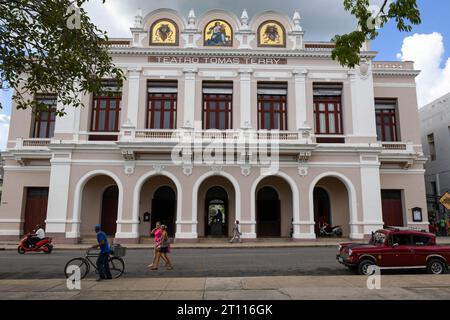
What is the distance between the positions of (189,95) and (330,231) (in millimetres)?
12486

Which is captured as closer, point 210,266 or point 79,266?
point 79,266

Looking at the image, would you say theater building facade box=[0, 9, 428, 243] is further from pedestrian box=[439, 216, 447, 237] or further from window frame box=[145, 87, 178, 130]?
pedestrian box=[439, 216, 447, 237]

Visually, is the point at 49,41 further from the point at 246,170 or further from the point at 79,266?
the point at 246,170

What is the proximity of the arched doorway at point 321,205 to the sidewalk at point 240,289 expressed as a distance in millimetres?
14287

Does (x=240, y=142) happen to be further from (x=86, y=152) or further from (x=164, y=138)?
(x=86, y=152)

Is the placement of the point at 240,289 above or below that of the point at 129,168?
below

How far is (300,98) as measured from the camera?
23.5 m

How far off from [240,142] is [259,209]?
16.6ft

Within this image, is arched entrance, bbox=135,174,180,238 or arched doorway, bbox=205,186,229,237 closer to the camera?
arched entrance, bbox=135,174,180,238

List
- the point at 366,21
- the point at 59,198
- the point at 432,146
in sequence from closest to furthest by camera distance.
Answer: the point at 366,21 < the point at 59,198 < the point at 432,146

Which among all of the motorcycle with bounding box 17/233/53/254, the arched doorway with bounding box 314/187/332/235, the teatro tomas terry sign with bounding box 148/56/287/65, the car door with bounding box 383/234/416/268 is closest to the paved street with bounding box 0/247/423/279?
the car door with bounding box 383/234/416/268

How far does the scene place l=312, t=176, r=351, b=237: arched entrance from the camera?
951 inches

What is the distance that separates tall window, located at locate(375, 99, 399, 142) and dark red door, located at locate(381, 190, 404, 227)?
12.7 ft

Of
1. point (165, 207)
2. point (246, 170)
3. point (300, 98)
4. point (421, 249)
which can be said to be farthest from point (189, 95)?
point (421, 249)
